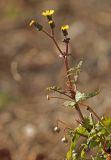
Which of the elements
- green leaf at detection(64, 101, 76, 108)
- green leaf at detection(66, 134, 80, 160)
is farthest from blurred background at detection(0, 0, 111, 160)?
green leaf at detection(64, 101, 76, 108)

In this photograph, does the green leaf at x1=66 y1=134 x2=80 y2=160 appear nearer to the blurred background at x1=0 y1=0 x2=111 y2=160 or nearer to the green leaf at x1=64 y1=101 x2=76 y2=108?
the green leaf at x1=64 y1=101 x2=76 y2=108

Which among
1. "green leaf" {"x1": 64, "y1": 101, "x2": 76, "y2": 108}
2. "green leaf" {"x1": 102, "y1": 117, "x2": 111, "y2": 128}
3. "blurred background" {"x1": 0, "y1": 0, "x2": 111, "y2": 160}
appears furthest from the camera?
"blurred background" {"x1": 0, "y1": 0, "x2": 111, "y2": 160}

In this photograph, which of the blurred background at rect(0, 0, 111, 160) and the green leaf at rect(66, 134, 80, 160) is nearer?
the green leaf at rect(66, 134, 80, 160)

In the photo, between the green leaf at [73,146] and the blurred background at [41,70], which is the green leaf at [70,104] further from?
the blurred background at [41,70]

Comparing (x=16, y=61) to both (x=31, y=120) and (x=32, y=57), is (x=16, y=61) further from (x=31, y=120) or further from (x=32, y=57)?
(x=31, y=120)

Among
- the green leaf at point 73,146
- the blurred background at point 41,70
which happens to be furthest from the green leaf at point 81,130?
the blurred background at point 41,70

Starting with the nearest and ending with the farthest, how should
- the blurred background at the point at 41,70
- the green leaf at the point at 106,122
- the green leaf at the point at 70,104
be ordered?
the green leaf at the point at 70,104 < the green leaf at the point at 106,122 < the blurred background at the point at 41,70

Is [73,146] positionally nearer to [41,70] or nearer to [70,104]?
[70,104]

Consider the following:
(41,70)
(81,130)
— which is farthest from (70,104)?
(41,70)
